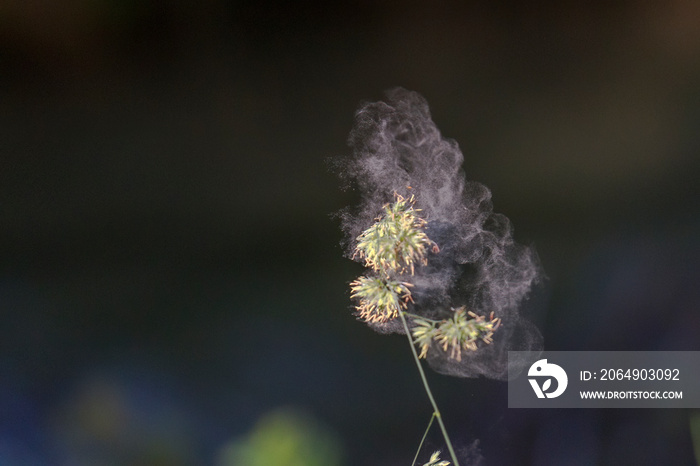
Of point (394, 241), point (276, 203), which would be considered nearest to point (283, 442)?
point (276, 203)

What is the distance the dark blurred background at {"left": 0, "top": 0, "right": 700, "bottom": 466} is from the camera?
185 centimetres

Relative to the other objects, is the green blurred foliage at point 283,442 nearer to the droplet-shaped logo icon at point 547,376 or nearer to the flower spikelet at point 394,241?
the droplet-shaped logo icon at point 547,376

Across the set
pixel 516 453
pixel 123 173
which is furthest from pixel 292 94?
pixel 516 453

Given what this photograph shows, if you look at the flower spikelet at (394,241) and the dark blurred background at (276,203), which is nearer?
the flower spikelet at (394,241)

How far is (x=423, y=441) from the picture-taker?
1842 mm

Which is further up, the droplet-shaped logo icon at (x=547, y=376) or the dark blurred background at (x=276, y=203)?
the dark blurred background at (x=276, y=203)

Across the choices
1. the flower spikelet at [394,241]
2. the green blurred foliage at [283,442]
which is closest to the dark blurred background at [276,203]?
the green blurred foliage at [283,442]

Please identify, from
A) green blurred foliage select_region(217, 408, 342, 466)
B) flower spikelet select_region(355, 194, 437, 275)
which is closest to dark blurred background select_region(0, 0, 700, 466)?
green blurred foliage select_region(217, 408, 342, 466)

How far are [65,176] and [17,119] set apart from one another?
10.2 inches

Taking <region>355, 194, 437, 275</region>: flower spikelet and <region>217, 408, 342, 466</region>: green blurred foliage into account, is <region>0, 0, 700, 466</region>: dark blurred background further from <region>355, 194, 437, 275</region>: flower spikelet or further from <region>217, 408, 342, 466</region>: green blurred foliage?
<region>355, 194, 437, 275</region>: flower spikelet

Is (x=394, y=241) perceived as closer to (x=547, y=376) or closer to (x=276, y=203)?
(x=276, y=203)

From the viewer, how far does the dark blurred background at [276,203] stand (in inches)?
72.7

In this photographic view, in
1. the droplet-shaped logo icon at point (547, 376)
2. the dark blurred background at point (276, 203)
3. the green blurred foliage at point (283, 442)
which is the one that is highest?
the dark blurred background at point (276, 203)

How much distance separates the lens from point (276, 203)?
1929mm
